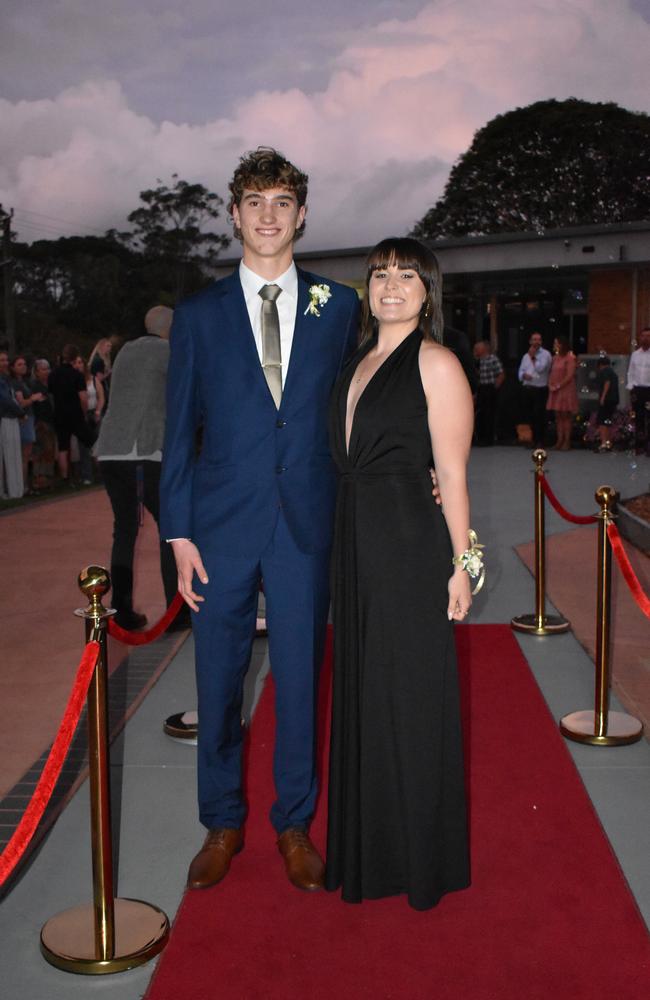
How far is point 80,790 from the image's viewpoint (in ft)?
13.4

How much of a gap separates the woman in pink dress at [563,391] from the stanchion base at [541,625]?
37.5 feet

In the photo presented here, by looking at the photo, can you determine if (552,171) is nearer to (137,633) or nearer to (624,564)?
(624,564)

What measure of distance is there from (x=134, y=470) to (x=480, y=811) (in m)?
3.06

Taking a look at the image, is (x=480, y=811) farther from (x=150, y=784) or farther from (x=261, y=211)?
(x=261, y=211)

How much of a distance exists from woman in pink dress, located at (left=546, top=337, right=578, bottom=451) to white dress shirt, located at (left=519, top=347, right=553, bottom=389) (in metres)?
0.11

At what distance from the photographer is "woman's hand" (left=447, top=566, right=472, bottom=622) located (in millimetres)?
3000

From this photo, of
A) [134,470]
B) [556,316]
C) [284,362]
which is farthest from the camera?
[556,316]

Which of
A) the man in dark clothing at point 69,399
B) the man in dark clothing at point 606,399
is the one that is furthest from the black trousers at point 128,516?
the man in dark clothing at point 606,399

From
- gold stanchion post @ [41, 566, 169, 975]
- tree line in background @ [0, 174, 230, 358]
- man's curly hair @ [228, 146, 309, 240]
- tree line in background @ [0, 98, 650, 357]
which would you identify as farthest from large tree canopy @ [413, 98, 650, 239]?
gold stanchion post @ [41, 566, 169, 975]

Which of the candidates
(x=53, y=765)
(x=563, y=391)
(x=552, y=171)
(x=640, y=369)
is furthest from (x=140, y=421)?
(x=552, y=171)

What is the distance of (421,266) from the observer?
3018 mm

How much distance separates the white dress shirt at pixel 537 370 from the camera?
17.8 meters

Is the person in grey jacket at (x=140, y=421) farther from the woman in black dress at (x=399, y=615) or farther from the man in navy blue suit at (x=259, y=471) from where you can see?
the woman in black dress at (x=399, y=615)

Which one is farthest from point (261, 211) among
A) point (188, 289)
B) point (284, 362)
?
point (188, 289)
